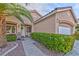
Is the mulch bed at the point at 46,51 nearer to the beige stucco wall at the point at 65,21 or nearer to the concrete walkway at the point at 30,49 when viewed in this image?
the concrete walkway at the point at 30,49

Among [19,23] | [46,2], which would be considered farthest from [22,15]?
[46,2]

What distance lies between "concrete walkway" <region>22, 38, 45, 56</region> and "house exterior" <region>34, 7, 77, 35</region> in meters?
0.23

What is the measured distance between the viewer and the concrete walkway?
3432mm

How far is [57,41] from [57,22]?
0.30 m

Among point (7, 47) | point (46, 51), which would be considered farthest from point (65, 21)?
point (7, 47)

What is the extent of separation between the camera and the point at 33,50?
3445 millimetres

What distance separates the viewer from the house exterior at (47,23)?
3.45 meters

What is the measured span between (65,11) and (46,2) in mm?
325

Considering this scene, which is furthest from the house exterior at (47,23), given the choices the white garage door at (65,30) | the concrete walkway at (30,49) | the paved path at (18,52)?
the paved path at (18,52)

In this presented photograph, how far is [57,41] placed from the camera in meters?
3.44

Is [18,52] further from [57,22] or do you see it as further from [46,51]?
[57,22]

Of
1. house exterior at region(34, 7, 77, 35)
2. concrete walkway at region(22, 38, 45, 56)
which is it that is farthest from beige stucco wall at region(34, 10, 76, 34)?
concrete walkway at region(22, 38, 45, 56)

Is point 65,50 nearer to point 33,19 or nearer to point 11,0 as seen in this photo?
point 33,19

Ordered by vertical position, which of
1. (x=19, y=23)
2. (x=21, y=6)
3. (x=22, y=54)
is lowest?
(x=22, y=54)
